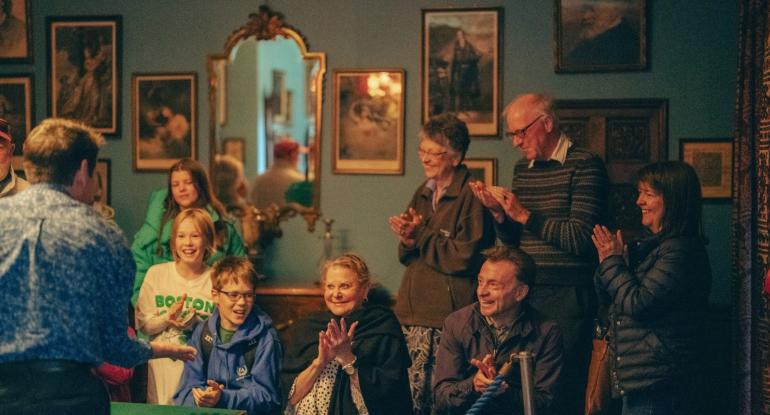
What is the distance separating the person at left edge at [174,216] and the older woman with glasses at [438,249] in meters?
1.11

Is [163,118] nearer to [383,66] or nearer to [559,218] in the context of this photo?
[383,66]

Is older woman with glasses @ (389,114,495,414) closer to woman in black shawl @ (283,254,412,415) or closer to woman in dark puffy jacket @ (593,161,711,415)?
woman in black shawl @ (283,254,412,415)

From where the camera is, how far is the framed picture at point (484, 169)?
234 inches

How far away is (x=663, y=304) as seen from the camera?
Answer: 12.9 ft

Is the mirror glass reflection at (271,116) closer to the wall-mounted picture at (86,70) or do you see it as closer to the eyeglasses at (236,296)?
the wall-mounted picture at (86,70)

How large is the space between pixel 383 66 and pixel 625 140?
154cm

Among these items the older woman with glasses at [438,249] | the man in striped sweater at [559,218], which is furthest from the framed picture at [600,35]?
the older woman with glasses at [438,249]

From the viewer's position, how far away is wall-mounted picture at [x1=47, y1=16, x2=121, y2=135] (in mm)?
6395

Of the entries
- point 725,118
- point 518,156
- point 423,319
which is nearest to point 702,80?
point 725,118

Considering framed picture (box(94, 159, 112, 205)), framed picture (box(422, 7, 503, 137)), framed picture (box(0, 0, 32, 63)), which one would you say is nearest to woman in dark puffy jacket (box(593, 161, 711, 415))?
framed picture (box(422, 7, 503, 137))

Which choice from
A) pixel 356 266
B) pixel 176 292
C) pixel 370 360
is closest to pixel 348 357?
pixel 370 360

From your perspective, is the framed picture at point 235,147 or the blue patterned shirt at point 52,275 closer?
the blue patterned shirt at point 52,275

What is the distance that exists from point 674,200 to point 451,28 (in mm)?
2359

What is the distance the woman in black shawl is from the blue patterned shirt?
1309mm
